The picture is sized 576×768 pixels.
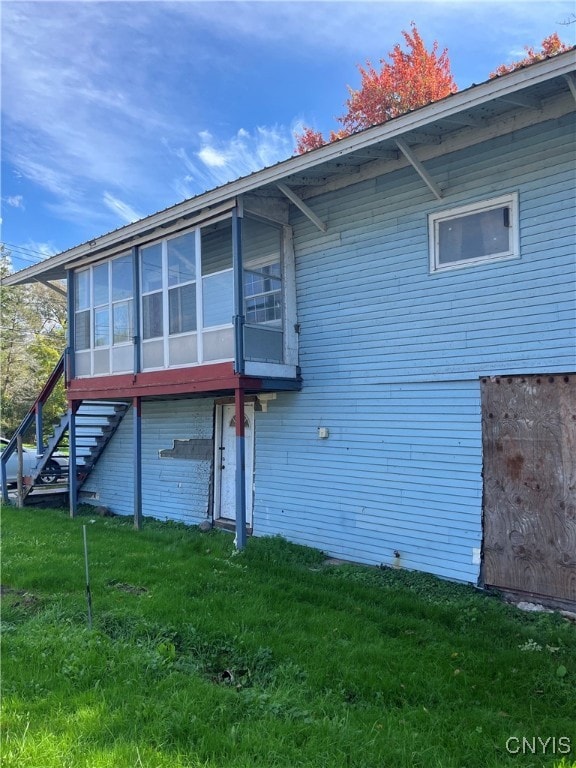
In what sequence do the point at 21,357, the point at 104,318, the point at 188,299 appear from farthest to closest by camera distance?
the point at 21,357 → the point at 104,318 → the point at 188,299

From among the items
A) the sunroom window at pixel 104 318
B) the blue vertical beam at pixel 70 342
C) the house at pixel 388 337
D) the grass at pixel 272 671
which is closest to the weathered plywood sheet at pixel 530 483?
the house at pixel 388 337

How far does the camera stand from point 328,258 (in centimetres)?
755

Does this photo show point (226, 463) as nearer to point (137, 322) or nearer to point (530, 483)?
point (137, 322)

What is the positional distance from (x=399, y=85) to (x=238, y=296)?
1887 centimetres

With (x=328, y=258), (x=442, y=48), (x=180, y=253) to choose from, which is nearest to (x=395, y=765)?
(x=328, y=258)

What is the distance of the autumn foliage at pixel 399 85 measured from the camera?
21016 mm

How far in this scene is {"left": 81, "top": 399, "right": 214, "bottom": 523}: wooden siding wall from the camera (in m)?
9.65


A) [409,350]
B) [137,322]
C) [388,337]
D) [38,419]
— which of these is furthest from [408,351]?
[38,419]

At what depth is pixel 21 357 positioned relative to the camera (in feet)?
89.8

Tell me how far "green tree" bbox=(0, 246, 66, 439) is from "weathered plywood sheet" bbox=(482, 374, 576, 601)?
25.0 metres

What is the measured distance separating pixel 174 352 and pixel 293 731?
6.18m

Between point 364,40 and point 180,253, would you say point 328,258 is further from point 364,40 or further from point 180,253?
point 364,40

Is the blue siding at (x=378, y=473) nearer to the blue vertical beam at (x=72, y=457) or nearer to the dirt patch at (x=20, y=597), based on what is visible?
the dirt patch at (x=20, y=597)

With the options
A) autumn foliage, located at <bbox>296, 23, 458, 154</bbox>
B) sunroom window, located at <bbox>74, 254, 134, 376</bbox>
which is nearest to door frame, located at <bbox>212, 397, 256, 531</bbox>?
sunroom window, located at <bbox>74, 254, 134, 376</bbox>
